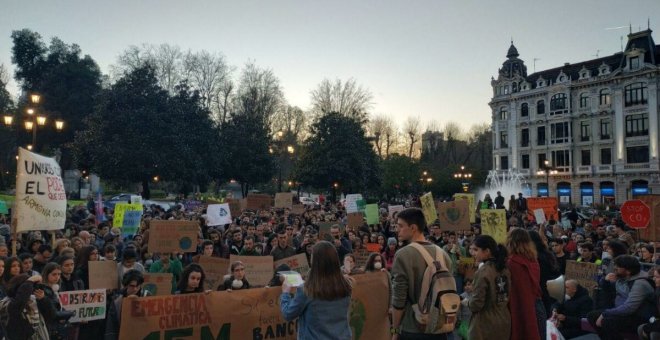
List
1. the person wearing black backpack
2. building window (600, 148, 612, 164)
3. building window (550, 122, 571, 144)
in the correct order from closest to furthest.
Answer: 1. the person wearing black backpack
2. building window (600, 148, 612, 164)
3. building window (550, 122, 571, 144)

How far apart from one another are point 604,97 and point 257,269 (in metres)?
62.2

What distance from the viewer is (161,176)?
41656mm

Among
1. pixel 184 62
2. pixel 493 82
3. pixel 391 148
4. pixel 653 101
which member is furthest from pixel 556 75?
pixel 184 62

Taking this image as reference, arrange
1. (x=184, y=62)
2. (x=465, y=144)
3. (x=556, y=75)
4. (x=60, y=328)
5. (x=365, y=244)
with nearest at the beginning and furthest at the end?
(x=60, y=328) → (x=365, y=244) → (x=184, y=62) → (x=556, y=75) → (x=465, y=144)

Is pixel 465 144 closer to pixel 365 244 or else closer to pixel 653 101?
pixel 653 101

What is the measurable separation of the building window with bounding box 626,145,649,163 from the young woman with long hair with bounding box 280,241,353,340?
201ft

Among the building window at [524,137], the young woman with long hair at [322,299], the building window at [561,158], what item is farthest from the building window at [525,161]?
the young woman with long hair at [322,299]

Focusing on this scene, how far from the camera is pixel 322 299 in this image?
408cm

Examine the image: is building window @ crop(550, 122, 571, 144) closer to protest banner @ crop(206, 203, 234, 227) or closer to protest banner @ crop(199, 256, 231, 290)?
protest banner @ crop(206, 203, 234, 227)

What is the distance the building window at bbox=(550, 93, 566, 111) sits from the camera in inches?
2494

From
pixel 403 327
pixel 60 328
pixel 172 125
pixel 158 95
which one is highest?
pixel 158 95

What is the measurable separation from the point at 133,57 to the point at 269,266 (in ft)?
180

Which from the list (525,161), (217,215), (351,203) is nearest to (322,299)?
(217,215)

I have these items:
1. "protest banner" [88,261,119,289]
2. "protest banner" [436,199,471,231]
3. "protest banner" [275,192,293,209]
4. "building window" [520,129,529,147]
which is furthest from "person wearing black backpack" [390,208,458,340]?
"building window" [520,129,529,147]
